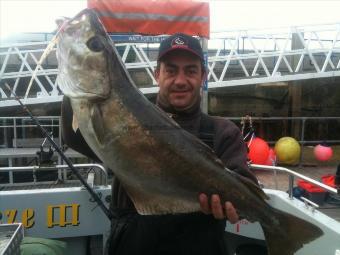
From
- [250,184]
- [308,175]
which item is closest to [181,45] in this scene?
[250,184]

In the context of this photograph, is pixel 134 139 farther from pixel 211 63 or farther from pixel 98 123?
pixel 211 63

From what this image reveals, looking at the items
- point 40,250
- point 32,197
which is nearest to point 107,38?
point 40,250

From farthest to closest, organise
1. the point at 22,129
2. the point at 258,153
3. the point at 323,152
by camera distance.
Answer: the point at 22,129, the point at 323,152, the point at 258,153

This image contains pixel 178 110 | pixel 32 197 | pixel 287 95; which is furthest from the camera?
pixel 287 95

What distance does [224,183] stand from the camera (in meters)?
2.19

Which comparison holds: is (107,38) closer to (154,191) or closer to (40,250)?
(154,191)

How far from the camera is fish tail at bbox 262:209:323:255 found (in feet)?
7.55

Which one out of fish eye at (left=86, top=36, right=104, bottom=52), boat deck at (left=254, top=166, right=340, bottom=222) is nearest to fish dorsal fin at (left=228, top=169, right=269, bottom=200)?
fish eye at (left=86, top=36, right=104, bottom=52)

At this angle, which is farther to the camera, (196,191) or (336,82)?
(336,82)

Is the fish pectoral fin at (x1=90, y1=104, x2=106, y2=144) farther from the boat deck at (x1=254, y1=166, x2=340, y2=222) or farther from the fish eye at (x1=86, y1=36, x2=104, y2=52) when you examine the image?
the boat deck at (x1=254, y1=166, x2=340, y2=222)

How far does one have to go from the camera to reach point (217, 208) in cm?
217

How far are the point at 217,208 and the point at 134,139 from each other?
1.99 feet

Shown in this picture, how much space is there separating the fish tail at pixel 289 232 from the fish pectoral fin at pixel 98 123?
43.2 inches

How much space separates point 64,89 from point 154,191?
743mm
